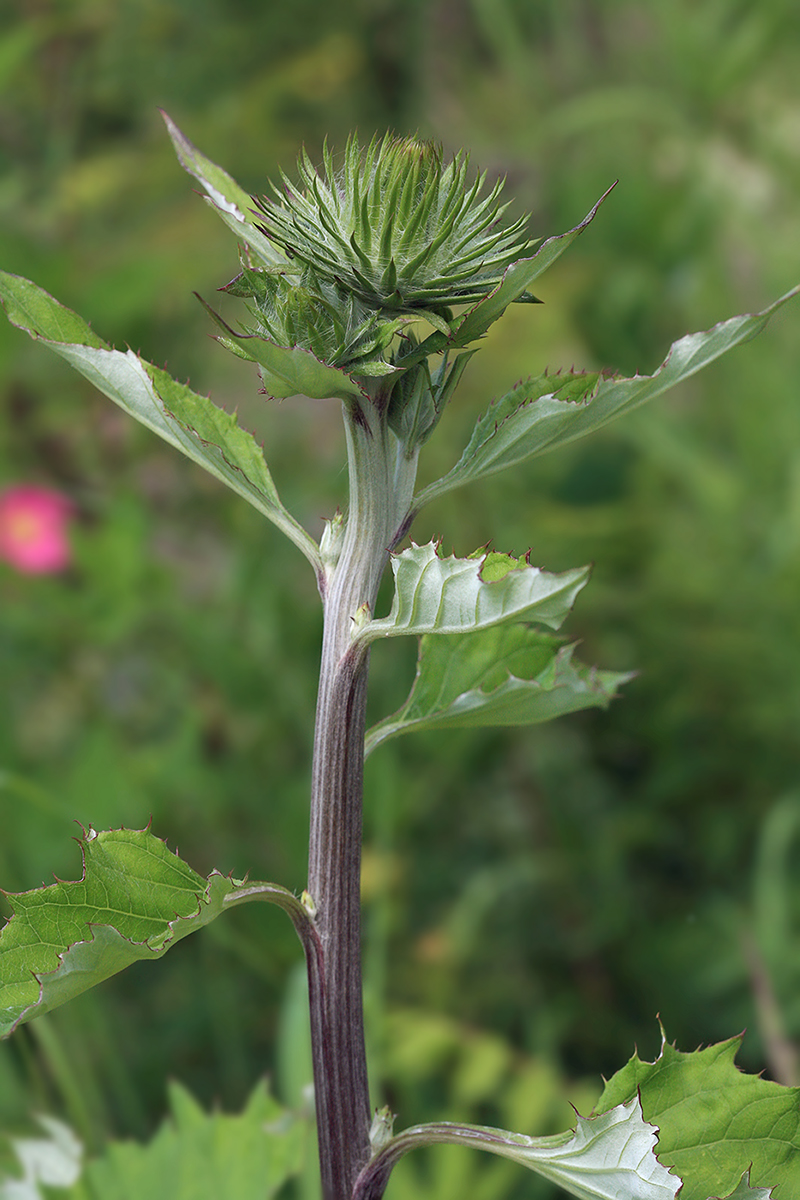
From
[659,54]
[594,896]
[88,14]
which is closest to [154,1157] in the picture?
[594,896]

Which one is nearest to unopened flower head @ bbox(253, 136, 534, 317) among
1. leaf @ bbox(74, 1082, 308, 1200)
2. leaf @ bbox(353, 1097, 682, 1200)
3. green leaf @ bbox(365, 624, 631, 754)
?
green leaf @ bbox(365, 624, 631, 754)

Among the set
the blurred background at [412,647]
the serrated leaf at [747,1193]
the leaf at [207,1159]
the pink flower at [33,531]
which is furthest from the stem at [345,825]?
the pink flower at [33,531]

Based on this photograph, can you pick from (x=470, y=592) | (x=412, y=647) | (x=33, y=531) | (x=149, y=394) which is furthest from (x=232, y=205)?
(x=33, y=531)

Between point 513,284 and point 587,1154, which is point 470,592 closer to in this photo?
point 513,284

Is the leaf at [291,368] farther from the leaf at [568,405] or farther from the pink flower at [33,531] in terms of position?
the pink flower at [33,531]

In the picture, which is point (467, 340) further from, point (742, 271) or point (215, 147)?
point (742, 271)
